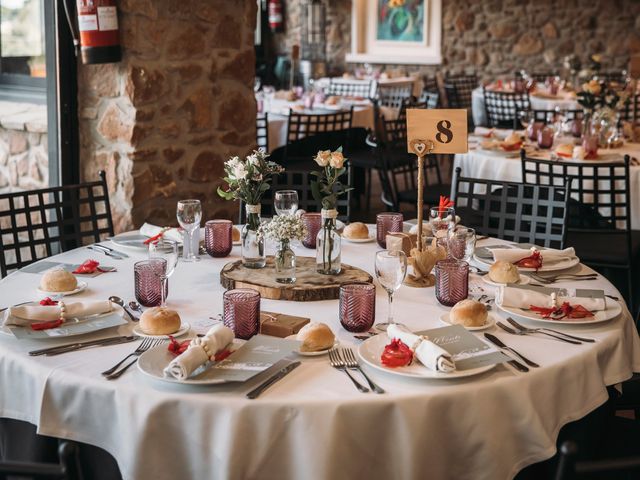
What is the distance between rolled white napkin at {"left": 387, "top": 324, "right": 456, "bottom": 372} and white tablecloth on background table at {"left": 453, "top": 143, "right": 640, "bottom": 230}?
2.92 metres

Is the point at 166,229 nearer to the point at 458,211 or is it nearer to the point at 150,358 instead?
the point at 150,358

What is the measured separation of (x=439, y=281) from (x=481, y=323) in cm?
21

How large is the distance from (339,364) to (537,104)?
26.2 feet

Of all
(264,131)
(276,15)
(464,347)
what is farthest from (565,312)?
(276,15)

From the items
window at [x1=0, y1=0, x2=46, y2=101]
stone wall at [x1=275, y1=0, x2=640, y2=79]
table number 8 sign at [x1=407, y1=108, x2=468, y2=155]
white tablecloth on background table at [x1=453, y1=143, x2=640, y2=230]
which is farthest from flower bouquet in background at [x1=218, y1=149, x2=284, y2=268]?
stone wall at [x1=275, y1=0, x2=640, y2=79]

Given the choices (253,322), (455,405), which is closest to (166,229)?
(253,322)

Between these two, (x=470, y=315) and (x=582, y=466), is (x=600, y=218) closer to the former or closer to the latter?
(x=470, y=315)

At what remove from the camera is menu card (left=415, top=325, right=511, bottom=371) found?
1921 millimetres

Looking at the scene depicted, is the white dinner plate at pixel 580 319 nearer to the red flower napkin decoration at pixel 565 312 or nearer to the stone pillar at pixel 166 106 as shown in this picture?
the red flower napkin decoration at pixel 565 312

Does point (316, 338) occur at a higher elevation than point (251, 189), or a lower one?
lower

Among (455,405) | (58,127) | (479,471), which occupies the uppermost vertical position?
(58,127)

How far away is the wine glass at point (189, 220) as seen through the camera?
275 centimetres

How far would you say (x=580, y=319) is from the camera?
221 centimetres

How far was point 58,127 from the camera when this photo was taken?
13.9ft
